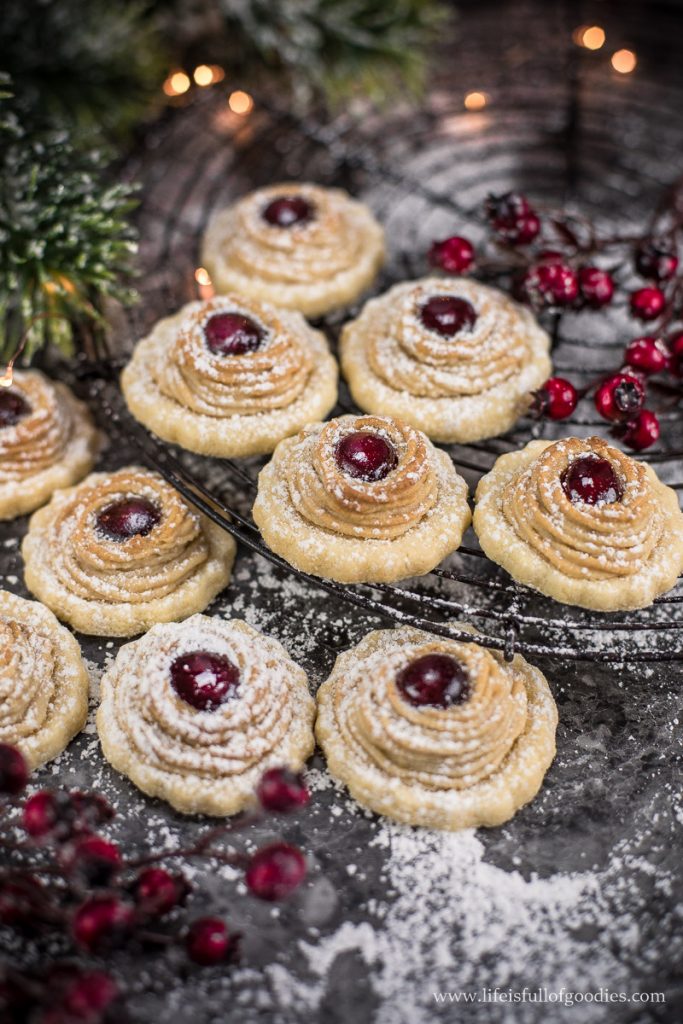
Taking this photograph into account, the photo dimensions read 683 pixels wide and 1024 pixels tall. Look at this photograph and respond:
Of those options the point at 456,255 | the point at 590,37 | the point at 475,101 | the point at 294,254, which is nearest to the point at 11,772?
the point at 294,254

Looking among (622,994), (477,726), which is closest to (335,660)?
(477,726)

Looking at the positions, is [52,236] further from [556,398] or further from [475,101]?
[475,101]

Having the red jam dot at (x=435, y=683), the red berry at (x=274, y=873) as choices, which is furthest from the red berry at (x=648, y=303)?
the red berry at (x=274, y=873)

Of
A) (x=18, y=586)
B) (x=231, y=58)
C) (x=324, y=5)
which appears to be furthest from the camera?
(x=231, y=58)

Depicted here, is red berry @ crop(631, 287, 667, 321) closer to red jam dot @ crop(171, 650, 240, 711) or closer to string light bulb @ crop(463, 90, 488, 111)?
string light bulb @ crop(463, 90, 488, 111)

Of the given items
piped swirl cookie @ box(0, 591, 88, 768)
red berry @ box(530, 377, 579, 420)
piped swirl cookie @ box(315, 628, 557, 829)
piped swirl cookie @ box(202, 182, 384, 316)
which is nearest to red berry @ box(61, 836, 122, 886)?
piped swirl cookie @ box(0, 591, 88, 768)

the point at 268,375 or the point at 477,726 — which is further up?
the point at 268,375

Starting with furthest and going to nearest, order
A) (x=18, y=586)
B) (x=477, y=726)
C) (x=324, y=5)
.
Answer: (x=324, y=5)
(x=18, y=586)
(x=477, y=726)

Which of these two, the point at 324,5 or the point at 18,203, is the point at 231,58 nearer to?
the point at 324,5
